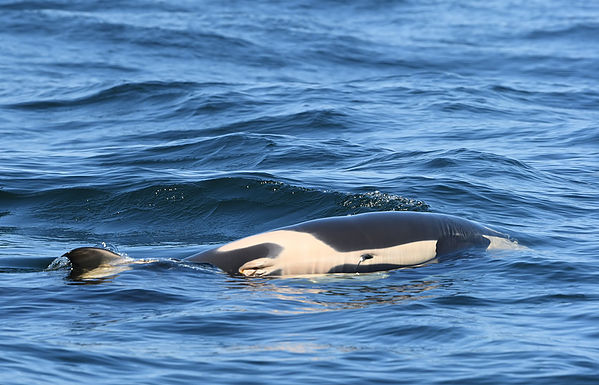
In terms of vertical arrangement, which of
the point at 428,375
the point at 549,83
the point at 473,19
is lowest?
the point at 428,375

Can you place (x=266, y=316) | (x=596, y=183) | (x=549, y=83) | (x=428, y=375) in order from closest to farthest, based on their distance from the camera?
(x=428, y=375) < (x=266, y=316) < (x=596, y=183) < (x=549, y=83)

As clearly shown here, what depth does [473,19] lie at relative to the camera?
39062mm

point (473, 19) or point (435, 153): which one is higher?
point (473, 19)

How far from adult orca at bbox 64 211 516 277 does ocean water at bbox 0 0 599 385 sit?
174 millimetres

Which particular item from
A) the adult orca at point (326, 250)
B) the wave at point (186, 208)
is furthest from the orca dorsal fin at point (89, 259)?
the wave at point (186, 208)

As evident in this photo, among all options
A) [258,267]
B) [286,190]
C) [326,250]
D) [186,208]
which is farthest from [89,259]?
[286,190]

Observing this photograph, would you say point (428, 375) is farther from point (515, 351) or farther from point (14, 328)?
point (14, 328)

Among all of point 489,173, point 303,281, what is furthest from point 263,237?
point 489,173

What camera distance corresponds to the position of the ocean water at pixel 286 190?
8023 mm

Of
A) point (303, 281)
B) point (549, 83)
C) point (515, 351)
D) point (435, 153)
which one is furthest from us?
point (549, 83)

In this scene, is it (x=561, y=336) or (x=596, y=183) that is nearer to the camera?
(x=561, y=336)

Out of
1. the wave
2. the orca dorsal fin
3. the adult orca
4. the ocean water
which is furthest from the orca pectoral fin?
the wave

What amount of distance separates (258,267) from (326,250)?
0.67 meters

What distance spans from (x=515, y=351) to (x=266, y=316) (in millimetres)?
2078
